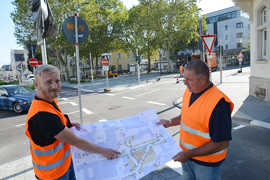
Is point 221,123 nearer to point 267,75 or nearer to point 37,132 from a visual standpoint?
point 37,132

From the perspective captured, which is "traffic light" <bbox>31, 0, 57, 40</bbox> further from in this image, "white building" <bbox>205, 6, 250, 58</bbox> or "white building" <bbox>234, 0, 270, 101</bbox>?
"white building" <bbox>205, 6, 250, 58</bbox>

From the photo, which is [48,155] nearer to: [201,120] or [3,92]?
[201,120]

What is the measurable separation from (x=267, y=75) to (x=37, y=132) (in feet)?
30.5

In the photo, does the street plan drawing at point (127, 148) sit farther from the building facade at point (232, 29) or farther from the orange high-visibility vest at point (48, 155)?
the building facade at point (232, 29)

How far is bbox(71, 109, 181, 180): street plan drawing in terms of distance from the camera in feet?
5.76

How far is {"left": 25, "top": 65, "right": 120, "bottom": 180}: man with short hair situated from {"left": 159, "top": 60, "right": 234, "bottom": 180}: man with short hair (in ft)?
2.37

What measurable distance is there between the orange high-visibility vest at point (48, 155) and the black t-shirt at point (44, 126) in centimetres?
4

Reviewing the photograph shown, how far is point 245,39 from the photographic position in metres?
54.8

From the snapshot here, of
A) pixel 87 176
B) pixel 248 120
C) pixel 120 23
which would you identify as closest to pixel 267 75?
pixel 248 120

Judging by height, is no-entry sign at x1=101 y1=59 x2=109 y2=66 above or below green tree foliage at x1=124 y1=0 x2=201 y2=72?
below

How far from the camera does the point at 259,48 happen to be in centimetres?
905

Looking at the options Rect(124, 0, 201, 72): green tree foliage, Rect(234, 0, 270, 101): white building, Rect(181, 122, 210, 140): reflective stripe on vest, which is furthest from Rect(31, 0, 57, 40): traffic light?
Rect(124, 0, 201, 72): green tree foliage

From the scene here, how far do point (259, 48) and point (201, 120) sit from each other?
30.5 feet

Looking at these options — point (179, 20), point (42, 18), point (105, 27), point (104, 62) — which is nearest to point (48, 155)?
point (42, 18)
